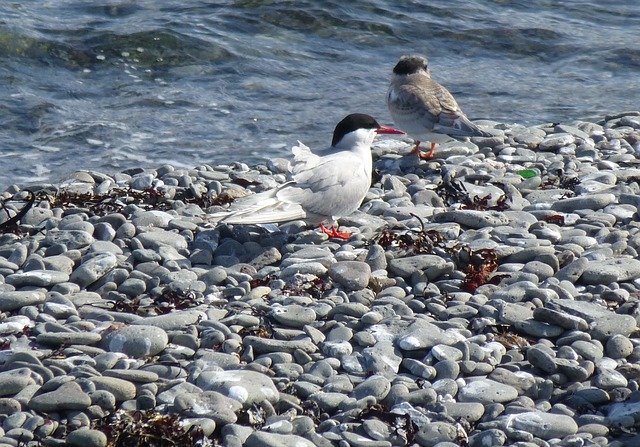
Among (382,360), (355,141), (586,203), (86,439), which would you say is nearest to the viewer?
(86,439)

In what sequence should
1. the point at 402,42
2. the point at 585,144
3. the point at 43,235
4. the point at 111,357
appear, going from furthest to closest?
the point at 402,42
the point at 585,144
the point at 43,235
the point at 111,357

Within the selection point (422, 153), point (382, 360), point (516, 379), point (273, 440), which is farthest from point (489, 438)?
point (422, 153)

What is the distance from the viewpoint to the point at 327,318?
4.67 meters

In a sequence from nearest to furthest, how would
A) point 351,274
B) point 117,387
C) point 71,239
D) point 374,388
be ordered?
→ point 117,387 < point 374,388 < point 351,274 < point 71,239

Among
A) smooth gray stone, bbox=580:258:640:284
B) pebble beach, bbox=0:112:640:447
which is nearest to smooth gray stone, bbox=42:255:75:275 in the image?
pebble beach, bbox=0:112:640:447

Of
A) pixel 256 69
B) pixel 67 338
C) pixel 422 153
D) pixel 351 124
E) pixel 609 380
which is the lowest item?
pixel 256 69

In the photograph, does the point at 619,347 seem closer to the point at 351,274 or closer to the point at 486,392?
the point at 486,392

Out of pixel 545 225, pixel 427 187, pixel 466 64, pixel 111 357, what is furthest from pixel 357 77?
pixel 111 357

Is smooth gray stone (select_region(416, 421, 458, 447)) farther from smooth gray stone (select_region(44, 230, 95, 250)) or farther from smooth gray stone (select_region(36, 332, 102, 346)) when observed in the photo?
smooth gray stone (select_region(44, 230, 95, 250))

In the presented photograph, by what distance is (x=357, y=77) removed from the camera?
1073 centimetres

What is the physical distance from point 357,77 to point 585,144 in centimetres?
346

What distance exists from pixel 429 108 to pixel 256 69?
138 inches

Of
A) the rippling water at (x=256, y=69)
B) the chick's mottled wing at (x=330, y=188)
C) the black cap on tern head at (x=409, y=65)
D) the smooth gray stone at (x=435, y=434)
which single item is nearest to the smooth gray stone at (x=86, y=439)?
the smooth gray stone at (x=435, y=434)

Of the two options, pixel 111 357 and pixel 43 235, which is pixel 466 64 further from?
pixel 111 357
